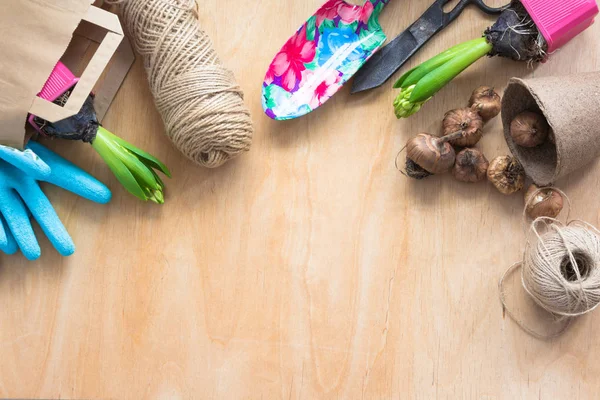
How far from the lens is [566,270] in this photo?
811 millimetres

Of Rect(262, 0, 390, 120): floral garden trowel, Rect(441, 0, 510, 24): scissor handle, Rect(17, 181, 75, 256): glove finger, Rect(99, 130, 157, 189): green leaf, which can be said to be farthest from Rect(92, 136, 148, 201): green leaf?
Rect(441, 0, 510, 24): scissor handle

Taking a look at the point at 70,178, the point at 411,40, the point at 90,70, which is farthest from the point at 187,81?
the point at 411,40

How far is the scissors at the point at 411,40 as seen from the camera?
0.88 m

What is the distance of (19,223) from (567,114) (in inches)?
30.8

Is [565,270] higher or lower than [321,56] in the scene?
lower

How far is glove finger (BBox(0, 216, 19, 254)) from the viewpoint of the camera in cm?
86

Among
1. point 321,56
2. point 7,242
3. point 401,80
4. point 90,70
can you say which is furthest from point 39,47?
point 401,80

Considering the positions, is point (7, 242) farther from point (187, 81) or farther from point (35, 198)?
point (187, 81)

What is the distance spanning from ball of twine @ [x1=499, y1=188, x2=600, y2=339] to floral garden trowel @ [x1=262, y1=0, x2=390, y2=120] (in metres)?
0.36

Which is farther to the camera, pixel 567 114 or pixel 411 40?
pixel 411 40

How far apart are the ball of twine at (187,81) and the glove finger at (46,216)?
22 cm

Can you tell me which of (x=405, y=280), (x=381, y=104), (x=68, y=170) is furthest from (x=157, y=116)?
(x=405, y=280)

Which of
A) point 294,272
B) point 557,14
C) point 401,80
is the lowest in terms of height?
point 294,272

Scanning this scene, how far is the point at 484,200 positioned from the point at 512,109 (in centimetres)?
14
